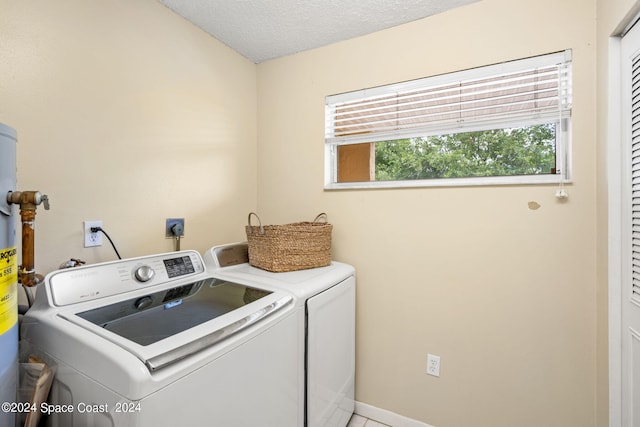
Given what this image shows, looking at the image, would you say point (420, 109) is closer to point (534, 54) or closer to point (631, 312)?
point (534, 54)

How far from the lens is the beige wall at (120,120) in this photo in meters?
1.11

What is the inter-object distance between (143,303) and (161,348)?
45cm

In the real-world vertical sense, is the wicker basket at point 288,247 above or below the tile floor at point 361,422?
above

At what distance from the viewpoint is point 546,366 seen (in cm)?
137

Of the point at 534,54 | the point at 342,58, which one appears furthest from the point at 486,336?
the point at 342,58

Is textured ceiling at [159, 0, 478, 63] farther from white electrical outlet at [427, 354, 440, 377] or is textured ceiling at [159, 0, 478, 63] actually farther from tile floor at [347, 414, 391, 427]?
tile floor at [347, 414, 391, 427]

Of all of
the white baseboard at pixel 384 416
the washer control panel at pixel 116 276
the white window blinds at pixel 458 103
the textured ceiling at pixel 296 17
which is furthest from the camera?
the white baseboard at pixel 384 416

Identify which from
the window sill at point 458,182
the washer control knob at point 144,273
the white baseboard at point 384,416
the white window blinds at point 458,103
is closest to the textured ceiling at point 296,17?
the white window blinds at point 458,103

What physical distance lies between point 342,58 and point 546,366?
2.07 metres

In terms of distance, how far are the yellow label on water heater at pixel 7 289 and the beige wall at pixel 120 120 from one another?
0.47m

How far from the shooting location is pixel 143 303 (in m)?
1.09

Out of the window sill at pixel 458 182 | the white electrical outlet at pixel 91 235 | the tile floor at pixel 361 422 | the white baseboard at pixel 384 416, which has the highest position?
the window sill at pixel 458 182

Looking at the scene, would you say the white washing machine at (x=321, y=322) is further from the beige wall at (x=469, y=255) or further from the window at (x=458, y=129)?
the window at (x=458, y=129)

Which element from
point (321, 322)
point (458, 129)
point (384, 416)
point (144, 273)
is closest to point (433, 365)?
point (384, 416)
